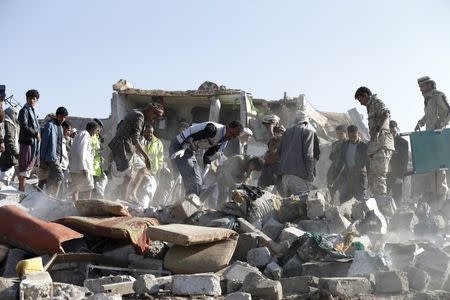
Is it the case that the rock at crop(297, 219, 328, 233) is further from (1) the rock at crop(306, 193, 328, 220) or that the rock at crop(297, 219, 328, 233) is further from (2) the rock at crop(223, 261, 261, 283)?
(2) the rock at crop(223, 261, 261, 283)

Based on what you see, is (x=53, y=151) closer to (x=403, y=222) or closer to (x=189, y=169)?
(x=189, y=169)

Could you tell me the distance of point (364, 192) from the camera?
30.1 ft

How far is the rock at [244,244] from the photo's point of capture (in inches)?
253

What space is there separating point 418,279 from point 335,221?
1.63 m

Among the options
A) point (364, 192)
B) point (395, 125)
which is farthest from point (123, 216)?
point (395, 125)

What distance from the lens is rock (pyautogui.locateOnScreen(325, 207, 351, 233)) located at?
23.0 feet

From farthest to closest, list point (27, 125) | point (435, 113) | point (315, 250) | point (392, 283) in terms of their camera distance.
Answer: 1. point (435, 113)
2. point (27, 125)
3. point (315, 250)
4. point (392, 283)

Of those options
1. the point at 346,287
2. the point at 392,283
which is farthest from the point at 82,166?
the point at 392,283

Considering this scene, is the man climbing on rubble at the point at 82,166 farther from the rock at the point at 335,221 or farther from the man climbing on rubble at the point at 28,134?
the rock at the point at 335,221

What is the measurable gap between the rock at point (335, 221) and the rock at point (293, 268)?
110 cm

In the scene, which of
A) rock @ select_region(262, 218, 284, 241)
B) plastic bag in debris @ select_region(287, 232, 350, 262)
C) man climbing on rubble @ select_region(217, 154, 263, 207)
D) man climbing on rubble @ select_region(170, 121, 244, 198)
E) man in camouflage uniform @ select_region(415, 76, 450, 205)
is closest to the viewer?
plastic bag in debris @ select_region(287, 232, 350, 262)

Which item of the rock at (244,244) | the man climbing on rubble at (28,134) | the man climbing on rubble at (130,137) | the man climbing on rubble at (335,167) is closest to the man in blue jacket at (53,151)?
the man climbing on rubble at (28,134)

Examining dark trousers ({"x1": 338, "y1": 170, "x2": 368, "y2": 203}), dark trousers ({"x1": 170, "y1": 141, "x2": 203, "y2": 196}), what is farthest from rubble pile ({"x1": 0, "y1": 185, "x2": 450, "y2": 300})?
dark trousers ({"x1": 338, "y1": 170, "x2": 368, "y2": 203})

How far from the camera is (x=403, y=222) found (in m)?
7.73
